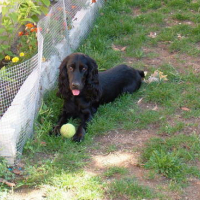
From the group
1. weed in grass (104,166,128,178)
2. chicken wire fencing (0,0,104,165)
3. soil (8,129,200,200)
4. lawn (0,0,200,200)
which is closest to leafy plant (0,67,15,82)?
chicken wire fencing (0,0,104,165)

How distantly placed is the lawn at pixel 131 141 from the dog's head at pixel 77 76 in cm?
38

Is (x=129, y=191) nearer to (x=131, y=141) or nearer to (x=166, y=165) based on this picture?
(x=166, y=165)

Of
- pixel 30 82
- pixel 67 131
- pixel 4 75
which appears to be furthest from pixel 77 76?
pixel 4 75

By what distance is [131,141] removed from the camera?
4.65 m

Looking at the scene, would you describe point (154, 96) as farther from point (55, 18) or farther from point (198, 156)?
point (55, 18)

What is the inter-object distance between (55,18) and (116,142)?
2306mm

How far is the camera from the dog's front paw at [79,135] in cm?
460

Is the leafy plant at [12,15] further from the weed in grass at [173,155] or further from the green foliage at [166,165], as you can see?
the green foliage at [166,165]

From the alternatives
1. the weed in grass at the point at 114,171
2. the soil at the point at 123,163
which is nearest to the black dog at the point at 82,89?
the soil at the point at 123,163

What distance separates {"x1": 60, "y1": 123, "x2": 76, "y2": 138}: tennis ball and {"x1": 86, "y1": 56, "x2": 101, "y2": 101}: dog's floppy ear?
61 centimetres

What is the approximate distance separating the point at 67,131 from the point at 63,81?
0.73 m

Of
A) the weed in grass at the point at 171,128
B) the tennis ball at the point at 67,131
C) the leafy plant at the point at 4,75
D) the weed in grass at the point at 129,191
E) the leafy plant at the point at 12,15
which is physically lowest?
the weed in grass at the point at 171,128

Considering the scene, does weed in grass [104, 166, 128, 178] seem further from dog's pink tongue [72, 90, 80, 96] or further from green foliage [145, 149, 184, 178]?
dog's pink tongue [72, 90, 80, 96]

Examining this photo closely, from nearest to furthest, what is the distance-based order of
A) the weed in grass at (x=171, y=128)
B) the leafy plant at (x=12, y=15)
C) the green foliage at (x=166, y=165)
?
the green foliage at (x=166, y=165)
the weed in grass at (x=171, y=128)
the leafy plant at (x=12, y=15)
